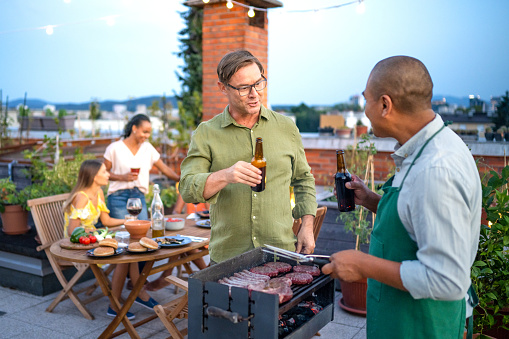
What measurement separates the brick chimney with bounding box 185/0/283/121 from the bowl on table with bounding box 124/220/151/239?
11.5 ft

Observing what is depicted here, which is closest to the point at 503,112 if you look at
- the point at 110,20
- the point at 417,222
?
the point at 110,20

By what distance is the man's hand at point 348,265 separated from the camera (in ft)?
5.17

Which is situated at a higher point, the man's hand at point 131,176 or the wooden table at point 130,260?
the man's hand at point 131,176

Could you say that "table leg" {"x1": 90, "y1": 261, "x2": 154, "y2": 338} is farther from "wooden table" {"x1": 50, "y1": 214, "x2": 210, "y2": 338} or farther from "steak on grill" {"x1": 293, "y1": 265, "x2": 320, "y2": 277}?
"steak on grill" {"x1": 293, "y1": 265, "x2": 320, "y2": 277}

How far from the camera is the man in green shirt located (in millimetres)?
2303

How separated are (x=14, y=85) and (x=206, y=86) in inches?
322

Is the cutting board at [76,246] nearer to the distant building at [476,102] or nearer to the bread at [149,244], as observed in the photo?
the bread at [149,244]

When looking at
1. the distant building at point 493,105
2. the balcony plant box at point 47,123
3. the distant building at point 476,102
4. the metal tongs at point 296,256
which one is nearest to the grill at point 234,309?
the metal tongs at point 296,256

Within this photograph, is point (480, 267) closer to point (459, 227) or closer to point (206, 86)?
point (459, 227)

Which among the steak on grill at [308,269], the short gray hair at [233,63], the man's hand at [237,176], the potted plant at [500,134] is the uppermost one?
the short gray hair at [233,63]

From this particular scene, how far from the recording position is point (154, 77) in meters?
18.2

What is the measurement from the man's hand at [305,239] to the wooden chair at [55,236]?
9.09 ft

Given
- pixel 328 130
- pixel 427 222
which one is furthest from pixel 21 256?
pixel 328 130

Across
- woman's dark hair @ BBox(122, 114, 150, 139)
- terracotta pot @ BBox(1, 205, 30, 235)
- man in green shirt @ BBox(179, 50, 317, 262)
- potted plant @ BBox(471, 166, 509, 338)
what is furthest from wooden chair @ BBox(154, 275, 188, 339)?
terracotta pot @ BBox(1, 205, 30, 235)
